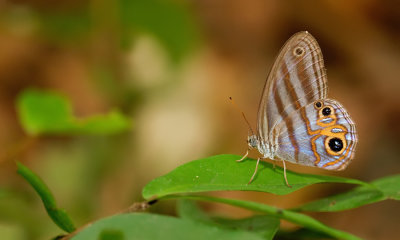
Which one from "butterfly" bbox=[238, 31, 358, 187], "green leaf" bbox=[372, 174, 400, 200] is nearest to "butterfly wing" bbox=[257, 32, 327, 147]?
"butterfly" bbox=[238, 31, 358, 187]

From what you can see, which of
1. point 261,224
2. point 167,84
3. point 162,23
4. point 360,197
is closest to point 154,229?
point 261,224

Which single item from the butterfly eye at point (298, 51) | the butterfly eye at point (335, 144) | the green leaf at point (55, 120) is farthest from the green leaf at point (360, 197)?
the green leaf at point (55, 120)

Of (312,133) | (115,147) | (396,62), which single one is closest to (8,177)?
(115,147)

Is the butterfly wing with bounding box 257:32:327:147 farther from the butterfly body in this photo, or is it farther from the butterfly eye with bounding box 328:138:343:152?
the butterfly eye with bounding box 328:138:343:152

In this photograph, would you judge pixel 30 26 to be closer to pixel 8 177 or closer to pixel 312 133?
pixel 8 177

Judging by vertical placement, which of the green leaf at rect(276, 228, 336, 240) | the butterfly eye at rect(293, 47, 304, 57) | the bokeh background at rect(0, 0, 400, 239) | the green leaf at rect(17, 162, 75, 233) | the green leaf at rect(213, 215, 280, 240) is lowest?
the green leaf at rect(276, 228, 336, 240)

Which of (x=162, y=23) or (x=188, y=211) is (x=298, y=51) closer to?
(x=188, y=211)
